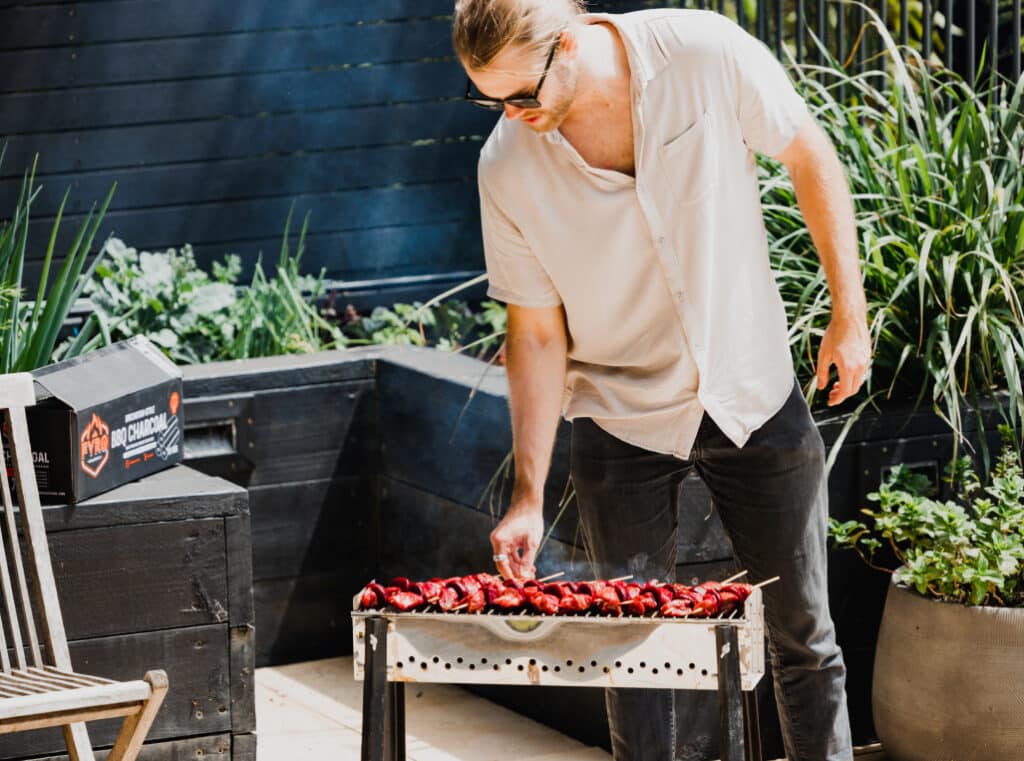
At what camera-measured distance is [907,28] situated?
5.44 metres

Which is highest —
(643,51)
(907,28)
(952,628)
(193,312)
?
(643,51)

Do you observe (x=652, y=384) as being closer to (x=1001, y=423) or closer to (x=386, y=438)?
(x=1001, y=423)

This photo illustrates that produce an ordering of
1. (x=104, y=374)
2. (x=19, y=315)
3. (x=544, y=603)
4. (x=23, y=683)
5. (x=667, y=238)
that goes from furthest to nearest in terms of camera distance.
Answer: (x=19, y=315), (x=104, y=374), (x=23, y=683), (x=667, y=238), (x=544, y=603)

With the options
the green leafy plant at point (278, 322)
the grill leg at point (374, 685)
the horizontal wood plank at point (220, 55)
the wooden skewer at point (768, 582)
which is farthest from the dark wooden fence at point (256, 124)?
the grill leg at point (374, 685)

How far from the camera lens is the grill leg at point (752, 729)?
10.7ft

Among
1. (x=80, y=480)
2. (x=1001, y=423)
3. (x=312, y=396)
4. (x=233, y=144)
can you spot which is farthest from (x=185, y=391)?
(x=1001, y=423)

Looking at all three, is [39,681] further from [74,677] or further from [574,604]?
[574,604]

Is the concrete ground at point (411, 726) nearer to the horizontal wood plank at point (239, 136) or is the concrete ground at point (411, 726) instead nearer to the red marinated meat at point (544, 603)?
the red marinated meat at point (544, 603)

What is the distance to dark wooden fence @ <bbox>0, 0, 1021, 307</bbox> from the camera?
6.43 m

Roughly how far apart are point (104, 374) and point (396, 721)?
1414mm

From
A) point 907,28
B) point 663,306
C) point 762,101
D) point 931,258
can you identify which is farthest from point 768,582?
point 907,28

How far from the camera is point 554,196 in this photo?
3332 millimetres

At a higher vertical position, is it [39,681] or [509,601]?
[509,601]

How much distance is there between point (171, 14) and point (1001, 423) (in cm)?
362
